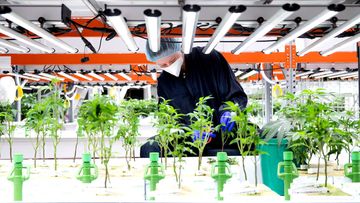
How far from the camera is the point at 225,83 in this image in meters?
3.51

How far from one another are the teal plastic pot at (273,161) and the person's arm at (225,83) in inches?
60.3

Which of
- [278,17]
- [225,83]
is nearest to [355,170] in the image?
[278,17]

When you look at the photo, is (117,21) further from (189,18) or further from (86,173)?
(86,173)

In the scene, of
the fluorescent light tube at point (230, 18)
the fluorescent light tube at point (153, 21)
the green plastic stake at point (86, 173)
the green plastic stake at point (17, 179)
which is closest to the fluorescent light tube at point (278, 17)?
the fluorescent light tube at point (230, 18)

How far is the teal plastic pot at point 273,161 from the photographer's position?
5.93ft

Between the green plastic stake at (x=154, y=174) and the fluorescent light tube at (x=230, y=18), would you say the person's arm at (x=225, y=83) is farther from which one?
the green plastic stake at (x=154, y=174)

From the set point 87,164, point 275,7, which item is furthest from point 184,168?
point 275,7

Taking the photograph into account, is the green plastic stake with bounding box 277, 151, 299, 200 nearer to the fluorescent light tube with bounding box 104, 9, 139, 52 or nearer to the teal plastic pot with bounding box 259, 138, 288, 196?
the teal plastic pot with bounding box 259, 138, 288, 196

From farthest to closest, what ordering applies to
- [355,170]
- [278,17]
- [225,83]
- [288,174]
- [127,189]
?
[225,83]
[278,17]
[127,189]
[355,170]
[288,174]

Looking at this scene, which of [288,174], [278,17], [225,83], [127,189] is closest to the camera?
[288,174]

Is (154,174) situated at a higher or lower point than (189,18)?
lower

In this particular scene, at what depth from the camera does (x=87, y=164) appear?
5.00 feet

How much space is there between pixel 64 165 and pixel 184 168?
70cm

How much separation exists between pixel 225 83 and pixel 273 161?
68.5 inches
